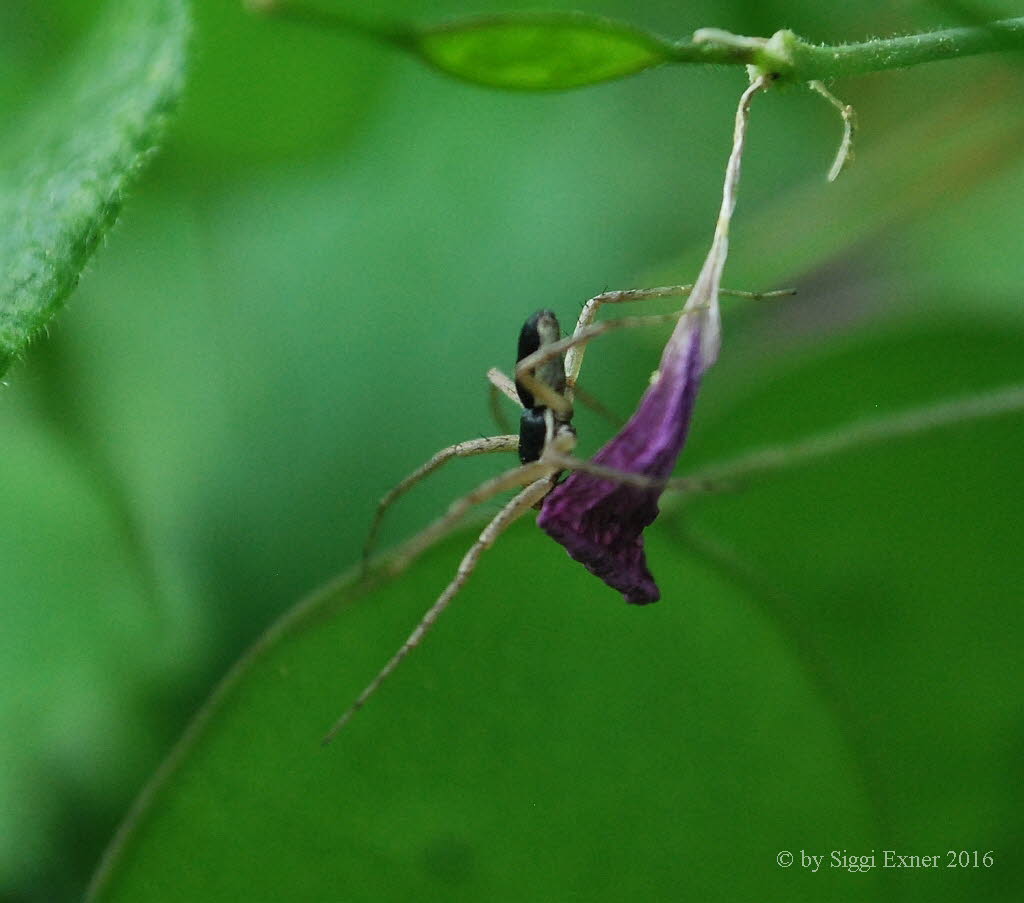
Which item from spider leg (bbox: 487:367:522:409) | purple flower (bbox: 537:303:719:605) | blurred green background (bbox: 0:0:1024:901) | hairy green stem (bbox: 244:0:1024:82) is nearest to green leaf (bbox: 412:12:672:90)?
hairy green stem (bbox: 244:0:1024:82)

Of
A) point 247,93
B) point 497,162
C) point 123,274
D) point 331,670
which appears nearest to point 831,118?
point 497,162

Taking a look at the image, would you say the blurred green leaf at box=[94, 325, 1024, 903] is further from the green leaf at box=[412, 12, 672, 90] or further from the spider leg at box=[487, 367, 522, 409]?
the green leaf at box=[412, 12, 672, 90]

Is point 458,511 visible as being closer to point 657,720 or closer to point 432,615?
point 432,615

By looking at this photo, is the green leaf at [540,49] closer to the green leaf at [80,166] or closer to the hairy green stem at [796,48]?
the hairy green stem at [796,48]

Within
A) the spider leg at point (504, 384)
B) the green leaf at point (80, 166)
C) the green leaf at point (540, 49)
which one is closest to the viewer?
the green leaf at point (540, 49)

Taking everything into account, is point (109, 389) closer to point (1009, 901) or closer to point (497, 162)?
point (497, 162)

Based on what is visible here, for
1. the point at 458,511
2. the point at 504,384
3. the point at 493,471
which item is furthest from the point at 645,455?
the point at 493,471

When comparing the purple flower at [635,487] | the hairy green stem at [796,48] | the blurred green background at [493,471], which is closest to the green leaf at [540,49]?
the hairy green stem at [796,48]
